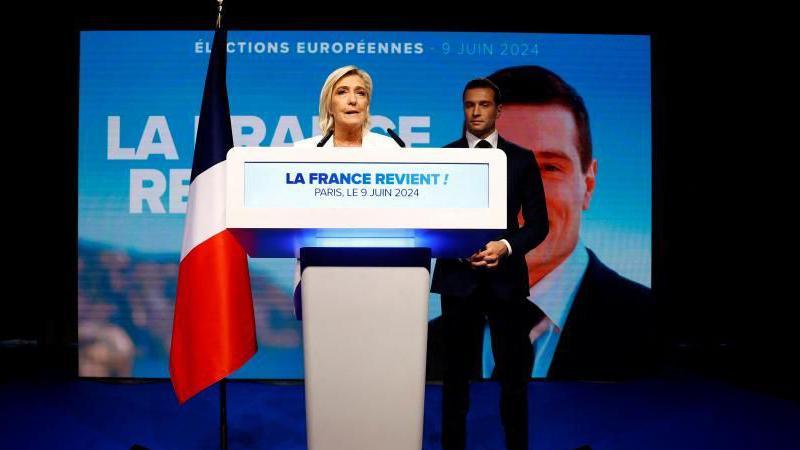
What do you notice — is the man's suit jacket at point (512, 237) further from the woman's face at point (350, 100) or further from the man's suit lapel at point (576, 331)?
the man's suit lapel at point (576, 331)

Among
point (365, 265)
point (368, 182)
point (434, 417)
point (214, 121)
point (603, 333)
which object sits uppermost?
point (214, 121)

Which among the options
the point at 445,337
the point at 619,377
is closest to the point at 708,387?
the point at 619,377

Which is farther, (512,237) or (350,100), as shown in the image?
(512,237)

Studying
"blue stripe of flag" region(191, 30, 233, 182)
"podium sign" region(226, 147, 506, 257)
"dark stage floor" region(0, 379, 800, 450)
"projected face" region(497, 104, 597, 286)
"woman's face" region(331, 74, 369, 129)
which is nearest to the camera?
"podium sign" region(226, 147, 506, 257)

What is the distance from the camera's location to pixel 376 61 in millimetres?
4234

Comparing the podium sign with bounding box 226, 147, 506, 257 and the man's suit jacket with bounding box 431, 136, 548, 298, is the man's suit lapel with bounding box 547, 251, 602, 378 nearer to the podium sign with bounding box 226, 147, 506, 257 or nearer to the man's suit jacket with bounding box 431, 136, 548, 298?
the man's suit jacket with bounding box 431, 136, 548, 298

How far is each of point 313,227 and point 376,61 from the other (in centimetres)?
307

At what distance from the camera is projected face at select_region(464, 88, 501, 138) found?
2.31 metres

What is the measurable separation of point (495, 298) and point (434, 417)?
1294mm

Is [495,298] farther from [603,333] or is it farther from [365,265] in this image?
[603,333]

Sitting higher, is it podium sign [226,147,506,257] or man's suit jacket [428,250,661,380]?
podium sign [226,147,506,257]

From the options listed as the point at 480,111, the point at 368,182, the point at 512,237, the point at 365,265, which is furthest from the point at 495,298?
the point at 368,182

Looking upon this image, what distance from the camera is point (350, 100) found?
200cm

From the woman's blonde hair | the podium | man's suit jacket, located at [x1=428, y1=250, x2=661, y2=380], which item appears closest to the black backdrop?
man's suit jacket, located at [x1=428, y1=250, x2=661, y2=380]
